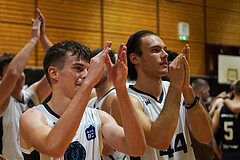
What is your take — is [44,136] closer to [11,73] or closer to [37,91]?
[11,73]

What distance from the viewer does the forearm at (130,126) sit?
6.64 ft

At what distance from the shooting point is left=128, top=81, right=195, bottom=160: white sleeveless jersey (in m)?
2.67

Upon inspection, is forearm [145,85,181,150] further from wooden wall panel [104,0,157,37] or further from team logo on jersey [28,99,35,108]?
wooden wall panel [104,0,157,37]

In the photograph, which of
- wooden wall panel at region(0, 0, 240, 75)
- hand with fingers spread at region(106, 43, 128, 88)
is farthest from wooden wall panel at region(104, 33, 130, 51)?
hand with fingers spread at region(106, 43, 128, 88)

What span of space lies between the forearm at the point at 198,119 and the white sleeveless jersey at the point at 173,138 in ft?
0.35

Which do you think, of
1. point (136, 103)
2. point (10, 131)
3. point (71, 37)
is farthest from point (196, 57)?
point (136, 103)

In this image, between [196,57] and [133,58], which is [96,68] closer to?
[133,58]

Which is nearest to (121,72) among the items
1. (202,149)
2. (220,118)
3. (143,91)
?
(143,91)

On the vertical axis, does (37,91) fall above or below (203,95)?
above

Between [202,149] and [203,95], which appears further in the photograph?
[203,95]

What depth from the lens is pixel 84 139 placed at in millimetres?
2301

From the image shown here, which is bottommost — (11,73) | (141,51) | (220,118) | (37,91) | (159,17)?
(220,118)

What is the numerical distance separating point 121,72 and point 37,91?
94.5 inches

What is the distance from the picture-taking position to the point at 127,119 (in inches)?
79.8
